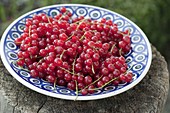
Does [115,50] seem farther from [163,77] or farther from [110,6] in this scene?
[110,6]

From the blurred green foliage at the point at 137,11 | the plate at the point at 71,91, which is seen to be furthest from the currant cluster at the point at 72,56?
the blurred green foliage at the point at 137,11

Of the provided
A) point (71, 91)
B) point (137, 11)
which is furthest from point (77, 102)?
point (137, 11)

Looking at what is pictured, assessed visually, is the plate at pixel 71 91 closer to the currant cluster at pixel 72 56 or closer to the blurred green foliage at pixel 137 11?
the currant cluster at pixel 72 56

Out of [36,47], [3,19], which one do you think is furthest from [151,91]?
[3,19]

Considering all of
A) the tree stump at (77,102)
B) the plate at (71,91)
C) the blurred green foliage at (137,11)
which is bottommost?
the blurred green foliage at (137,11)

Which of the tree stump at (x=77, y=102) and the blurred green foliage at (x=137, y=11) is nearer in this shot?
the tree stump at (x=77, y=102)

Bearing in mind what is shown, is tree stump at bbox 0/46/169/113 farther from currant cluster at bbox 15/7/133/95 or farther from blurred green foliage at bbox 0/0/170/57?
blurred green foliage at bbox 0/0/170/57

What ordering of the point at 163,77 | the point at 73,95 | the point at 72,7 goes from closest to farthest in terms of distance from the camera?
the point at 73,95 < the point at 163,77 < the point at 72,7
